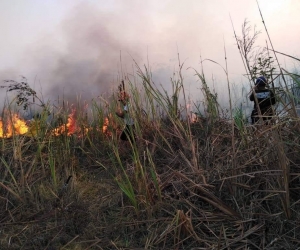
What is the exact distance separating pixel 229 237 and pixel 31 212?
135 centimetres

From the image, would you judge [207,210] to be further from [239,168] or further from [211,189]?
[239,168]

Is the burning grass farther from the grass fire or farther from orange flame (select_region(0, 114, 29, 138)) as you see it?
orange flame (select_region(0, 114, 29, 138))

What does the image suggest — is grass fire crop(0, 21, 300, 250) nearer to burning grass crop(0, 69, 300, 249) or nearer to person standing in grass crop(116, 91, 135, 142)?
burning grass crop(0, 69, 300, 249)

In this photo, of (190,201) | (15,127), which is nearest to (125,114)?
(15,127)

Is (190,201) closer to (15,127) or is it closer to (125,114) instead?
(125,114)

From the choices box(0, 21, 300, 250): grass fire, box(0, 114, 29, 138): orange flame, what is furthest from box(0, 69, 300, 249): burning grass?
box(0, 114, 29, 138): orange flame

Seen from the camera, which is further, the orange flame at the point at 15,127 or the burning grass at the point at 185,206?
the orange flame at the point at 15,127

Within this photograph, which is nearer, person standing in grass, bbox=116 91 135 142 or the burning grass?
the burning grass

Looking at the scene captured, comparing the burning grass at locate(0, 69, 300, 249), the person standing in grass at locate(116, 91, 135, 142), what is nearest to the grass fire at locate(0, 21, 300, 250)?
the burning grass at locate(0, 69, 300, 249)

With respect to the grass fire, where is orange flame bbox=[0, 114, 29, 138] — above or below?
above

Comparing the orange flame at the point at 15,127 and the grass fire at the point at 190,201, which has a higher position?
the orange flame at the point at 15,127

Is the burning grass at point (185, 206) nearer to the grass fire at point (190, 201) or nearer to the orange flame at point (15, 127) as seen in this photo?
the grass fire at point (190, 201)

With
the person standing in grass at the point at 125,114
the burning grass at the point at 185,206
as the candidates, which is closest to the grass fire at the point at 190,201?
the burning grass at the point at 185,206

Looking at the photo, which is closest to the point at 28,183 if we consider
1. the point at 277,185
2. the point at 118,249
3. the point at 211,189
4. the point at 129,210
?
the point at 129,210
